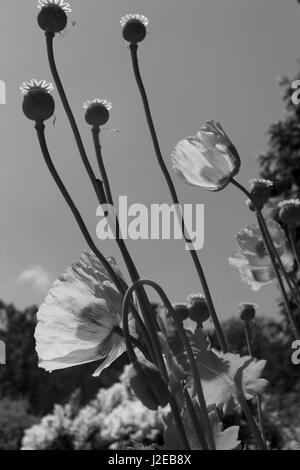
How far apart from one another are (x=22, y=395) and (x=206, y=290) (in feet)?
53.3

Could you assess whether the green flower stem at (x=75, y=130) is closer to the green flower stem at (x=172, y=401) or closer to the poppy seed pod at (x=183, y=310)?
the green flower stem at (x=172, y=401)

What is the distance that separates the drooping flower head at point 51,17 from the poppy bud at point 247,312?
30 cm

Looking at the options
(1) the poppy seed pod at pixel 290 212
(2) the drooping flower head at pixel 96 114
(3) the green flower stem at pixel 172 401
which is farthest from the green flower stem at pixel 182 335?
(1) the poppy seed pod at pixel 290 212

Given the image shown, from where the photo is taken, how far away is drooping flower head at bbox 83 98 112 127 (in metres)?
0.35

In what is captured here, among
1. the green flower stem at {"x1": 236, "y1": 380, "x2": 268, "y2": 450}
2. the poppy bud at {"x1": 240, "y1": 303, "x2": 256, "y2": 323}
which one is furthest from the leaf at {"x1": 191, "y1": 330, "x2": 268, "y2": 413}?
the poppy bud at {"x1": 240, "y1": 303, "x2": 256, "y2": 323}

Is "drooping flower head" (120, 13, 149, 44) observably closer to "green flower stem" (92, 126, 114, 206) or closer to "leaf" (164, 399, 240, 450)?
"green flower stem" (92, 126, 114, 206)

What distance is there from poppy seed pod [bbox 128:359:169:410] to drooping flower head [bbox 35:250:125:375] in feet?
0.24

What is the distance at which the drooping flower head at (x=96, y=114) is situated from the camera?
0.35 m

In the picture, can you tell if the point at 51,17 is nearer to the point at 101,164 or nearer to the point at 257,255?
the point at 101,164

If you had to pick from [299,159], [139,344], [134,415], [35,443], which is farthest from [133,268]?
[299,159]

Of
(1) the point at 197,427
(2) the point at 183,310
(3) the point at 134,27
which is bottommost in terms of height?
(1) the point at 197,427

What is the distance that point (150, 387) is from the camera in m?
0.23

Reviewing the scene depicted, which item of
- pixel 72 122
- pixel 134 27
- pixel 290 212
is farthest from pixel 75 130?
pixel 290 212

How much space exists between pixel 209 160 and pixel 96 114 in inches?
2.8
